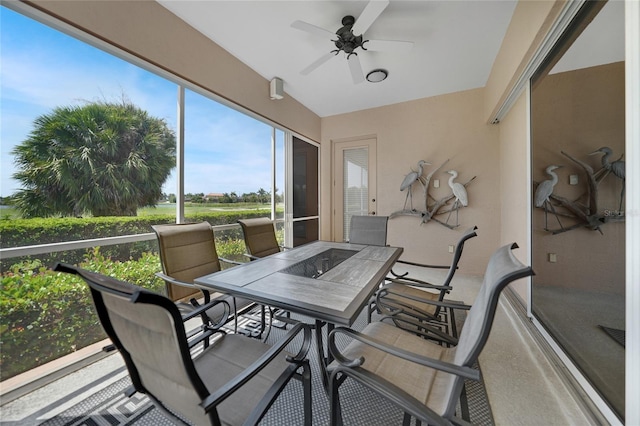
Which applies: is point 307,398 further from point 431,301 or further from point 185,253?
point 185,253

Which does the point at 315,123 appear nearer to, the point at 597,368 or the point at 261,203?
the point at 261,203

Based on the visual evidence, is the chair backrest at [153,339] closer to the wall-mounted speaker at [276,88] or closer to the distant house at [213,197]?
the distant house at [213,197]

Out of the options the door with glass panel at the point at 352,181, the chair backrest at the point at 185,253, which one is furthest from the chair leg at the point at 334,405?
the door with glass panel at the point at 352,181

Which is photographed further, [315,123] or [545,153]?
[315,123]

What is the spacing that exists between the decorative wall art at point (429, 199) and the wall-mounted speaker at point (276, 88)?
8.52 feet

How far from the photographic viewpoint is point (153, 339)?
0.74 meters

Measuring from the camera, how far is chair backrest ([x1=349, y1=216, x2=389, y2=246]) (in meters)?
2.84

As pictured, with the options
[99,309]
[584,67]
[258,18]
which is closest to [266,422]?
[99,309]

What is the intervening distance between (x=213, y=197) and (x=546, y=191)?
3.59m

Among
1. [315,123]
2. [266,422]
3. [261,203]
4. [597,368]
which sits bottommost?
[266,422]

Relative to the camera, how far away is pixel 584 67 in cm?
165

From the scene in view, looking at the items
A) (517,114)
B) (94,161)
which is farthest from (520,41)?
(94,161)

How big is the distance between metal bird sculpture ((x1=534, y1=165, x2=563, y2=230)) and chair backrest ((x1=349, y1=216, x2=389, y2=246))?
148 centimetres

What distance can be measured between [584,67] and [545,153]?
2.59 ft
